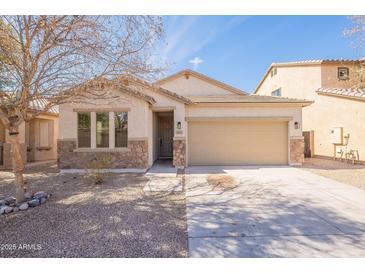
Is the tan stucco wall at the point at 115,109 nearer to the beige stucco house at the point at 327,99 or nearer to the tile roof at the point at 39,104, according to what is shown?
the tile roof at the point at 39,104

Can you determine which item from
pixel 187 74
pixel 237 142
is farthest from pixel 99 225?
pixel 187 74

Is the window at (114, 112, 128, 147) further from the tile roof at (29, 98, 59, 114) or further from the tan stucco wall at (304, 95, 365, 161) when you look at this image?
the tan stucco wall at (304, 95, 365, 161)

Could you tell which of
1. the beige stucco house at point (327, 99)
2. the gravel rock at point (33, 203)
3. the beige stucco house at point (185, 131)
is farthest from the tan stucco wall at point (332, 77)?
the gravel rock at point (33, 203)

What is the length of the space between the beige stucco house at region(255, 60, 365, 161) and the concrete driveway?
7199mm

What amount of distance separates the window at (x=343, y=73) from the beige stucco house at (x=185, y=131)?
8.70 m

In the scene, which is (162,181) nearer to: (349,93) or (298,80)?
(349,93)

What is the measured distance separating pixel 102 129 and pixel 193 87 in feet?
30.4

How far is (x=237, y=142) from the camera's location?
11992mm

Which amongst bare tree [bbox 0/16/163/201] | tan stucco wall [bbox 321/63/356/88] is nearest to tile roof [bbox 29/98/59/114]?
bare tree [bbox 0/16/163/201]

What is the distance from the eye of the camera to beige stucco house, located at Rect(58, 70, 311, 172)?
10.0m

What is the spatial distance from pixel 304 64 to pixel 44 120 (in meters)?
20.9

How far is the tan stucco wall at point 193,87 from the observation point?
17.0 m

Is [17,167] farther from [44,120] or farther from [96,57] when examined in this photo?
[44,120]

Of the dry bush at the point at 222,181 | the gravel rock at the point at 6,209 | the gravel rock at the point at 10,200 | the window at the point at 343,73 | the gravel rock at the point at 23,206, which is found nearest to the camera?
the gravel rock at the point at 6,209
